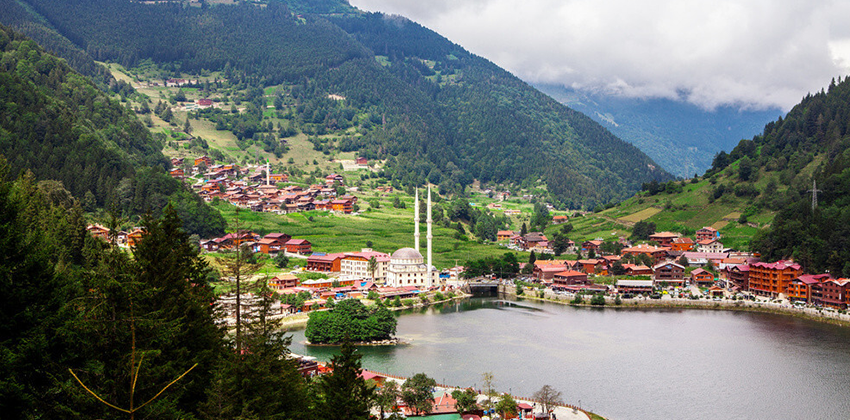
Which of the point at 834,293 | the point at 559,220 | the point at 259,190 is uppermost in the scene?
the point at 259,190

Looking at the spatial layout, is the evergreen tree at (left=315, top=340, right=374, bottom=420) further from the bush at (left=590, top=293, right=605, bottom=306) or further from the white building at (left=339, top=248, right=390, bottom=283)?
the white building at (left=339, top=248, right=390, bottom=283)

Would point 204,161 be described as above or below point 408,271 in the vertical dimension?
above

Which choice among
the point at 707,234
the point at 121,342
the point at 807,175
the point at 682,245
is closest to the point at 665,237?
the point at 682,245

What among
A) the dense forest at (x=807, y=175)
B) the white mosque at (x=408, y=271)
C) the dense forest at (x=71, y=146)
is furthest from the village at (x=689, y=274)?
→ the dense forest at (x=71, y=146)

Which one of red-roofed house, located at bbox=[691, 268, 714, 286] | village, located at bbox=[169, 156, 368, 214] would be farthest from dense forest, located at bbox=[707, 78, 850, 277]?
village, located at bbox=[169, 156, 368, 214]

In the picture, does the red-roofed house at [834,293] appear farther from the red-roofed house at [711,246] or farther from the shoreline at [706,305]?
the red-roofed house at [711,246]

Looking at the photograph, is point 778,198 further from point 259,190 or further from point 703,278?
point 259,190

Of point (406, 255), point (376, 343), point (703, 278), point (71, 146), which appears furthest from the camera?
point (406, 255)

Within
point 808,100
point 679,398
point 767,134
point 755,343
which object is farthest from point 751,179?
point 679,398
